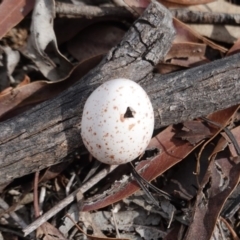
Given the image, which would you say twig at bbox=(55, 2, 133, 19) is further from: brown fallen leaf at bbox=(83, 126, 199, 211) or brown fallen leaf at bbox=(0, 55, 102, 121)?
brown fallen leaf at bbox=(83, 126, 199, 211)

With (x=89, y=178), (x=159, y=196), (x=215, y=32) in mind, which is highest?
(x=215, y=32)

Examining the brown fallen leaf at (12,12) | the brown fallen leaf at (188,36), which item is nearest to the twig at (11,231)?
the brown fallen leaf at (12,12)

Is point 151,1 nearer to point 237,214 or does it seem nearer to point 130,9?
point 130,9

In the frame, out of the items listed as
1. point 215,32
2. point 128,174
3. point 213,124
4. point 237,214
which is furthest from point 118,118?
point 215,32

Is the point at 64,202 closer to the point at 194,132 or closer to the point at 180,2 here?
the point at 194,132

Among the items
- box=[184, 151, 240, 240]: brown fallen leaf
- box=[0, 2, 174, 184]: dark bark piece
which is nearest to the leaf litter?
box=[184, 151, 240, 240]: brown fallen leaf

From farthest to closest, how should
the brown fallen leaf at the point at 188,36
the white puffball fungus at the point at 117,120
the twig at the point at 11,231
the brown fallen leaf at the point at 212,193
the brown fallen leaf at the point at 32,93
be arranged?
the brown fallen leaf at the point at 188,36 → the brown fallen leaf at the point at 32,93 → the twig at the point at 11,231 → the brown fallen leaf at the point at 212,193 → the white puffball fungus at the point at 117,120

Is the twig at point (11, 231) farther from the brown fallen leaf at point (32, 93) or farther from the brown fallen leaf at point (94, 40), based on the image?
the brown fallen leaf at point (94, 40)
